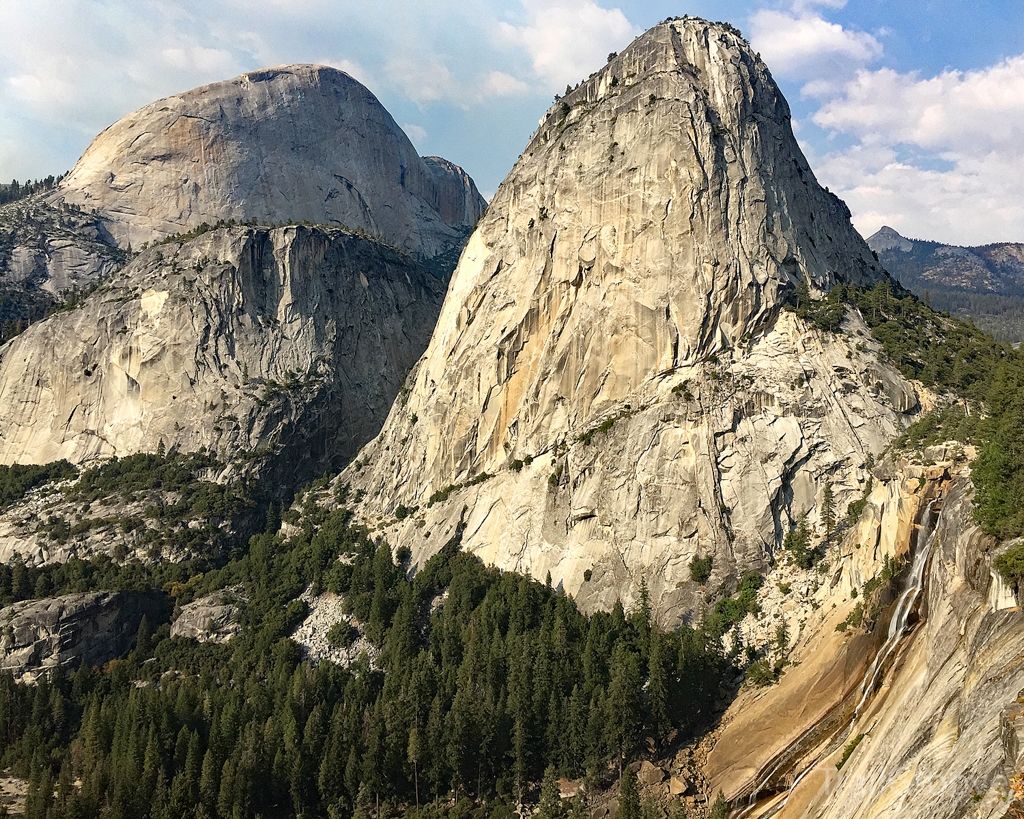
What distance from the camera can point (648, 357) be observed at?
239ft

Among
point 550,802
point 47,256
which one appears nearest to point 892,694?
point 550,802

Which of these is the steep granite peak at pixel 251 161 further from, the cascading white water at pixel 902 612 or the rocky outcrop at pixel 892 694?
the cascading white water at pixel 902 612

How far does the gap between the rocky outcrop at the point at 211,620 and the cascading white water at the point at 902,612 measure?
58.5 m

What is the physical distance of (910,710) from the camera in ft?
105

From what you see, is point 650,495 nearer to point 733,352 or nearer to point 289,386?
point 733,352

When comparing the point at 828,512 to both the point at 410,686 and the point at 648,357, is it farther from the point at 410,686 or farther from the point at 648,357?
the point at 410,686

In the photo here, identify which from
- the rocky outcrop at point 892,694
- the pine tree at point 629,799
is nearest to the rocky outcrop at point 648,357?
the rocky outcrop at point 892,694

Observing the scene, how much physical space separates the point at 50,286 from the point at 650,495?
116m

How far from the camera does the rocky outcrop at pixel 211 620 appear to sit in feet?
261

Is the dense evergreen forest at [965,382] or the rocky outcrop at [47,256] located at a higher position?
the rocky outcrop at [47,256]

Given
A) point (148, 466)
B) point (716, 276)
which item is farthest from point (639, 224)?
point (148, 466)

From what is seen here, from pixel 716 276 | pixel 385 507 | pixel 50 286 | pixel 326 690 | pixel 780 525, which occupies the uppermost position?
pixel 50 286

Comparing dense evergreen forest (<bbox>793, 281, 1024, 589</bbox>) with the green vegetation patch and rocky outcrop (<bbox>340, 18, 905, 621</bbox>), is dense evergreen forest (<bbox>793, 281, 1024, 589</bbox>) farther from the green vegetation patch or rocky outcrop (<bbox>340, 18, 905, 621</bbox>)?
the green vegetation patch

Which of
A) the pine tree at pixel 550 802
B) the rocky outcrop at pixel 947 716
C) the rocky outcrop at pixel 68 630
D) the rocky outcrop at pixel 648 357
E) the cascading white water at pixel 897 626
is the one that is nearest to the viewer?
the rocky outcrop at pixel 947 716
